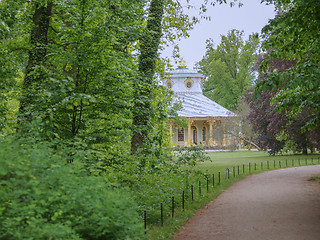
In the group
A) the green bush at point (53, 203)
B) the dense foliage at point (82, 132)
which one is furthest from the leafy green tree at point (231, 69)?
the green bush at point (53, 203)

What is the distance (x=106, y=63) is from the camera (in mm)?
7914

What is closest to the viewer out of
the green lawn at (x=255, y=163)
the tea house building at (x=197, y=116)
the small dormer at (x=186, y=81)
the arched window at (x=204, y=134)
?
the green lawn at (x=255, y=163)

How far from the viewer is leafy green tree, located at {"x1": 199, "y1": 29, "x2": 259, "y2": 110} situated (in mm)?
59041

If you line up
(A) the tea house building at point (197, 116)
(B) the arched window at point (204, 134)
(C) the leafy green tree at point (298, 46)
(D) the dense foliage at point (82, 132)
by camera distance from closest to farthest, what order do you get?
1. (D) the dense foliage at point (82, 132)
2. (C) the leafy green tree at point (298, 46)
3. (A) the tea house building at point (197, 116)
4. (B) the arched window at point (204, 134)

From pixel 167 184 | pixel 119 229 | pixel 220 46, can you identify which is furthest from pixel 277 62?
pixel 220 46

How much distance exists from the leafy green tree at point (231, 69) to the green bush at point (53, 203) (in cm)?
5619

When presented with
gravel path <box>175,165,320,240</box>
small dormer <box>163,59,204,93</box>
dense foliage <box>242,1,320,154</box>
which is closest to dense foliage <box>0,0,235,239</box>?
gravel path <box>175,165,320,240</box>

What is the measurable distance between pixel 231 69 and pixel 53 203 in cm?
5966

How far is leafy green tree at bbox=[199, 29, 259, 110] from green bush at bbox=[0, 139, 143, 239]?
56.2 m

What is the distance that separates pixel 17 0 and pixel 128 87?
21.5 feet

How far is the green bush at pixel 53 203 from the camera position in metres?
3.69

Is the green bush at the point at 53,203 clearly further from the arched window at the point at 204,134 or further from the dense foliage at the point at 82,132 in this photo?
the arched window at the point at 204,134

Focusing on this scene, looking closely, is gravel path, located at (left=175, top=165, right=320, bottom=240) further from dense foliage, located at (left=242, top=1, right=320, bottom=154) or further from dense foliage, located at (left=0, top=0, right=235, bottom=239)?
dense foliage, located at (left=242, top=1, right=320, bottom=154)

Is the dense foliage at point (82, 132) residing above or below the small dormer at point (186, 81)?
below
